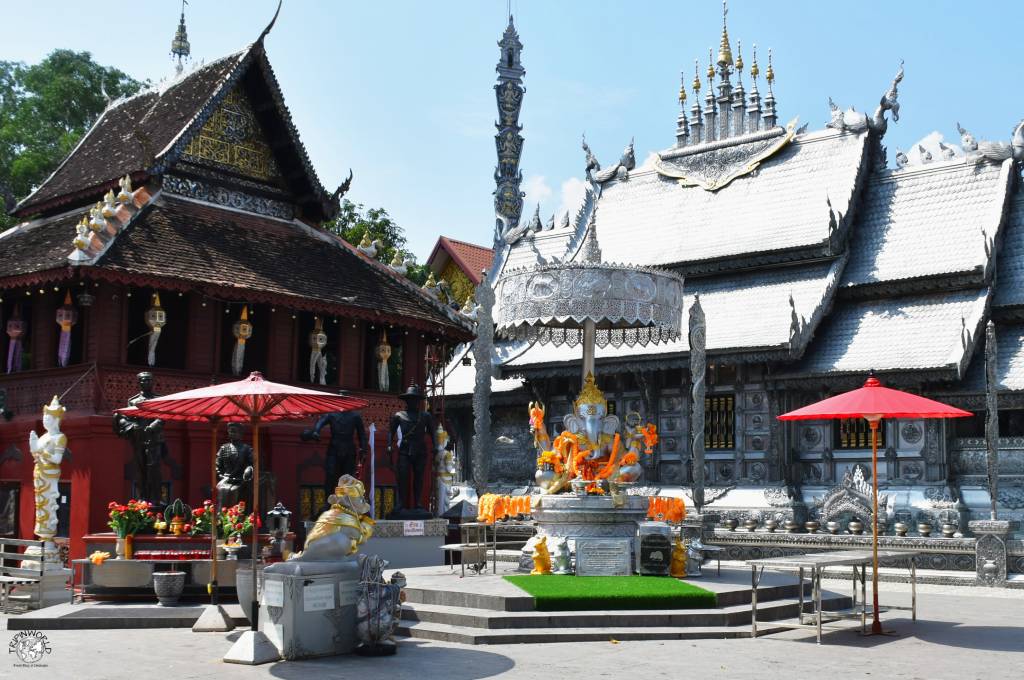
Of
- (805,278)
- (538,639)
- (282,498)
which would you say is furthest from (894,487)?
(538,639)

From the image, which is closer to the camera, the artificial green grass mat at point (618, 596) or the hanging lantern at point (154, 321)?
the artificial green grass mat at point (618, 596)

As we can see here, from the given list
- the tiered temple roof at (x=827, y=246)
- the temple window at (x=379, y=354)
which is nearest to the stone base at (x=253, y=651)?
the temple window at (x=379, y=354)

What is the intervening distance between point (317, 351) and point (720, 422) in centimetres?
948

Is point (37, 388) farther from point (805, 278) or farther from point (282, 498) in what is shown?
point (805, 278)

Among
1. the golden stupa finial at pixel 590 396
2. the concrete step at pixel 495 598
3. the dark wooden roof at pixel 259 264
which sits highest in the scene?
the dark wooden roof at pixel 259 264

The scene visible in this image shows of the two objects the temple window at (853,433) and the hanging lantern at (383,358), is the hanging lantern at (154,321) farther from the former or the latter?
the temple window at (853,433)

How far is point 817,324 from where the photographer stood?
1027 inches

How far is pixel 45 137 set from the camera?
3769 centimetres

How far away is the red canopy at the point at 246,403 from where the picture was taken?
456 inches

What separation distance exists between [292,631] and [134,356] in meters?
13.9

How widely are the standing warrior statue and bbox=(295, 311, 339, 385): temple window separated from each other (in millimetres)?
5653

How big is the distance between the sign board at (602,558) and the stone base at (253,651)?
5332 mm

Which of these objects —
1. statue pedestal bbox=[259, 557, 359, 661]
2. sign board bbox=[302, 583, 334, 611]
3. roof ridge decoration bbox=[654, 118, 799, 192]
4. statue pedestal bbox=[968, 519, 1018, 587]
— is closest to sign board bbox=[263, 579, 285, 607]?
statue pedestal bbox=[259, 557, 359, 661]

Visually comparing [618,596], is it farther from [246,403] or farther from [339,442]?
[339,442]
